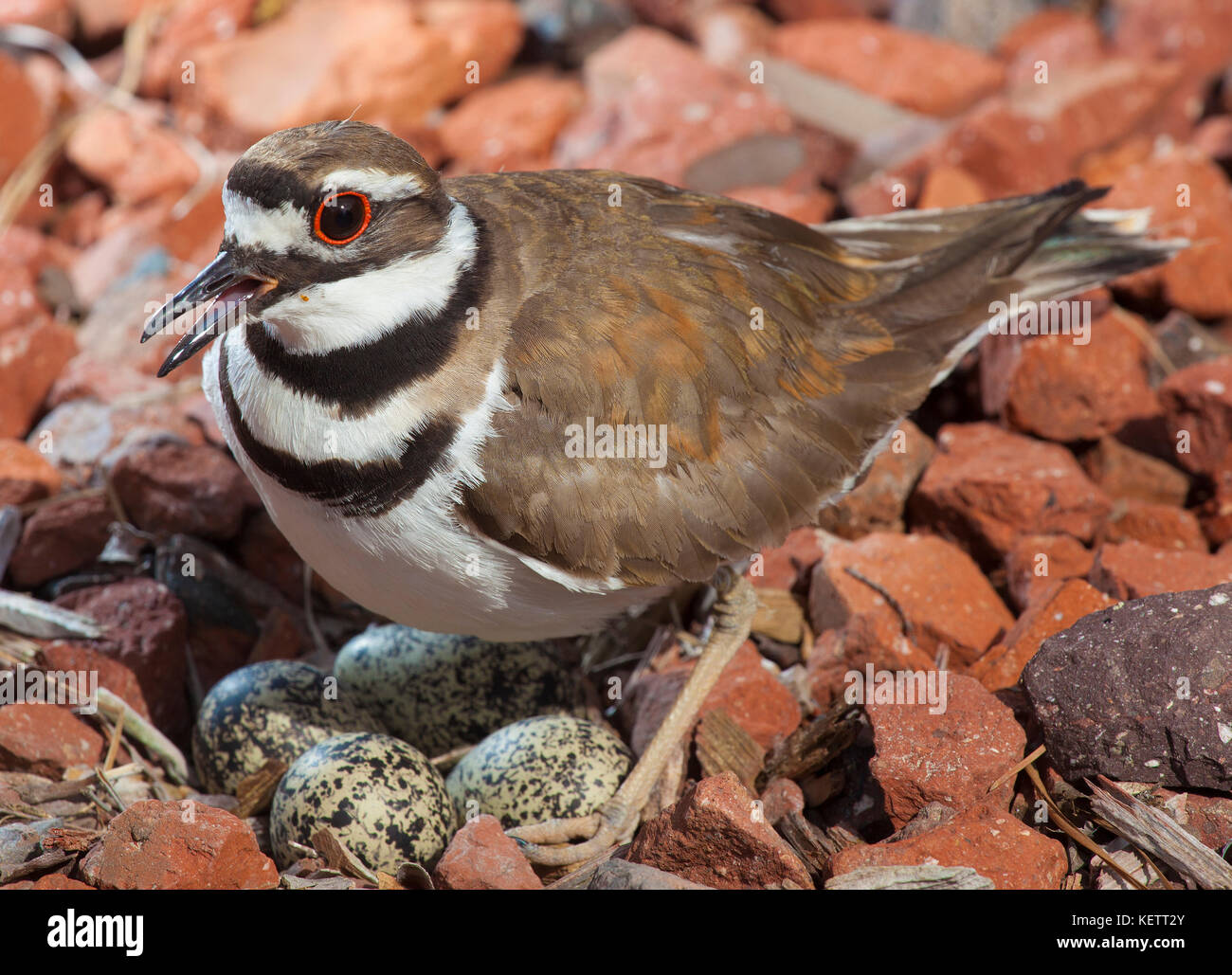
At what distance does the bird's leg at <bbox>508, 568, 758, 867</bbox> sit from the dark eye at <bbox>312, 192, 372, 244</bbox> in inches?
63.7

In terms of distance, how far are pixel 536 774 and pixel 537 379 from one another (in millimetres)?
1198

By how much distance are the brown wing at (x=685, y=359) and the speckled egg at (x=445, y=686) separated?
2.48 ft

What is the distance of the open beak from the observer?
3.00 metres

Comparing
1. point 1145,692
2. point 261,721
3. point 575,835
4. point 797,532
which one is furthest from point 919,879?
point 261,721

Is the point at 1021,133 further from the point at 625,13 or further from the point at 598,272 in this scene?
the point at 598,272

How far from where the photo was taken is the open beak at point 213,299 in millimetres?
3000

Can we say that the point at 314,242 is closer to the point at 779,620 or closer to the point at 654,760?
the point at 654,760

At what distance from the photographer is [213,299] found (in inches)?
122

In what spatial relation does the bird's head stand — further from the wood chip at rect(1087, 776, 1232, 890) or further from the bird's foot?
the wood chip at rect(1087, 776, 1232, 890)

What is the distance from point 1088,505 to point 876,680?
121cm

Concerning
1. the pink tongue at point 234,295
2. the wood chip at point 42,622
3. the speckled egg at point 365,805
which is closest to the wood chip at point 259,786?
the speckled egg at point 365,805

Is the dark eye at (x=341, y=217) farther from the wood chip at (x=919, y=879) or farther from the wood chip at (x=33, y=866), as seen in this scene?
the wood chip at (x=919, y=879)

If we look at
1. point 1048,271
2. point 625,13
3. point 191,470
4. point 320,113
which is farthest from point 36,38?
point 1048,271

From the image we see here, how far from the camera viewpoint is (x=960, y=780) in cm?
326
